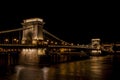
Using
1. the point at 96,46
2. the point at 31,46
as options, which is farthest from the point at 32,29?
the point at 96,46

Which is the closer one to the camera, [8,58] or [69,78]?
[69,78]

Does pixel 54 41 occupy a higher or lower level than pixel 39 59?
higher

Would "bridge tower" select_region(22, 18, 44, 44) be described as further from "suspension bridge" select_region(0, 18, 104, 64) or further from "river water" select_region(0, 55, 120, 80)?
"river water" select_region(0, 55, 120, 80)

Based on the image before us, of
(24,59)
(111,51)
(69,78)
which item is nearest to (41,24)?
(24,59)

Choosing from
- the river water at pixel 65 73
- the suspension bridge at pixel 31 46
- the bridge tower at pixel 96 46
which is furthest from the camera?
the bridge tower at pixel 96 46

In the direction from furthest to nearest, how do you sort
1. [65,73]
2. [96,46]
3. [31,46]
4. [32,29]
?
[96,46] < [32,29] < [31,46] < [65,73]

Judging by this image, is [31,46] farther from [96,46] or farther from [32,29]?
[96,46]

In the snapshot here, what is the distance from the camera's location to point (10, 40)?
119ft

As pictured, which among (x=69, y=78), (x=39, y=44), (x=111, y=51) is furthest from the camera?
(x=111, y=51)

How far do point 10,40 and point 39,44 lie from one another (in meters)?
4.38

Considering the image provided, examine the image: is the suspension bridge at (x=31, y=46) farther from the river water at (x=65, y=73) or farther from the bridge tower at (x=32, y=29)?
the river water at (x=65, y=73)

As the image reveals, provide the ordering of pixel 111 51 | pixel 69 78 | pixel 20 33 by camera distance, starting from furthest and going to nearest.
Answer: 1. pixel 111 51
2. pixel 20 33
3. pixel 69 78

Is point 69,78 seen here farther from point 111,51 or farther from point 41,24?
point 111,51

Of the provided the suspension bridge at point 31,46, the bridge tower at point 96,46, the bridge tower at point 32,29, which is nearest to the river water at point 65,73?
the suspension bridge at point 31,46
